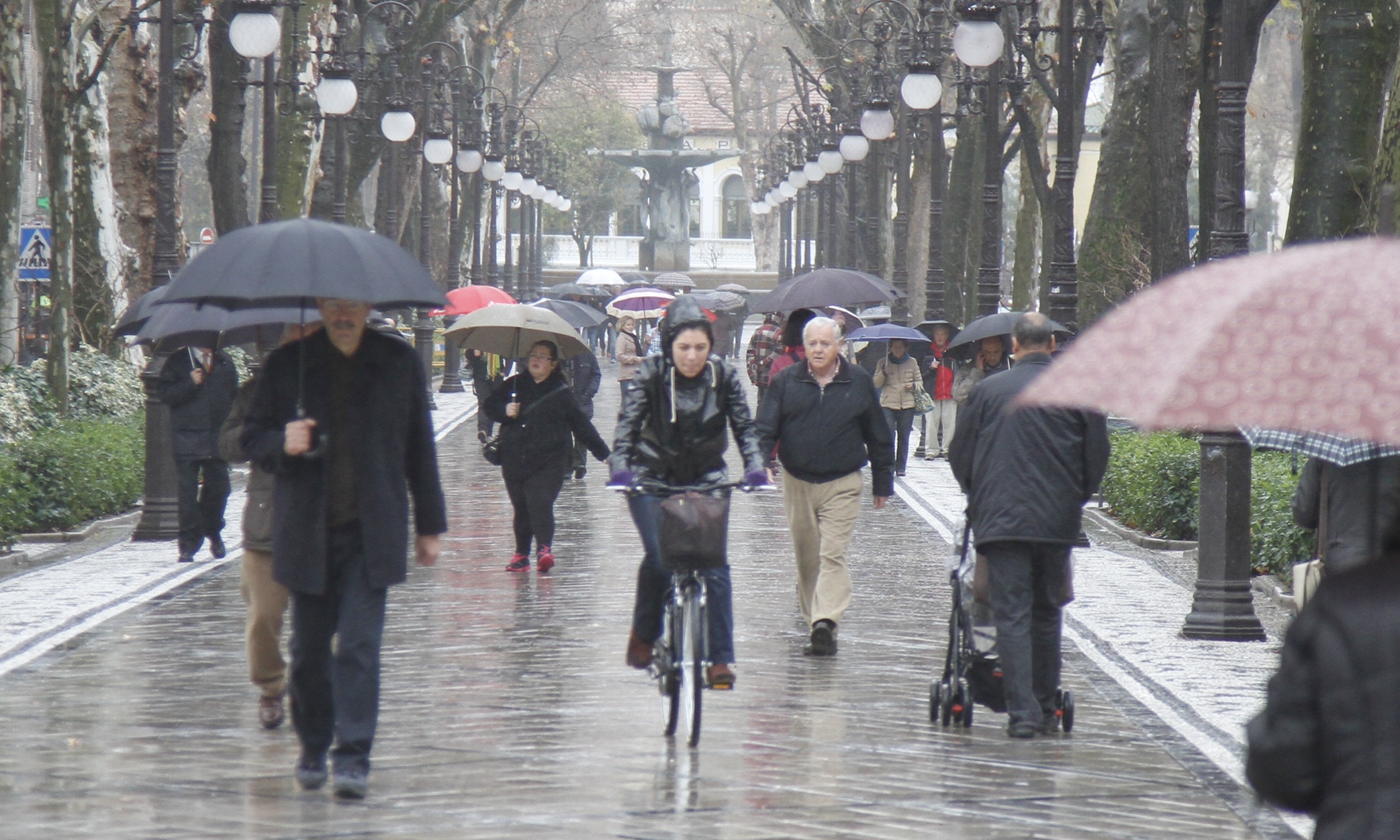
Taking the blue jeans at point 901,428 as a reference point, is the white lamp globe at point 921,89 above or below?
above

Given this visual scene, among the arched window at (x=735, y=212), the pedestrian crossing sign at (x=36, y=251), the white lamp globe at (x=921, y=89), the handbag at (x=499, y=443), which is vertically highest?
the arched window at (x=735, y=212)

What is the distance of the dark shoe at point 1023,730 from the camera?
25.2 ft

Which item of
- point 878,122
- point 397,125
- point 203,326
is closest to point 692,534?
point 203,326

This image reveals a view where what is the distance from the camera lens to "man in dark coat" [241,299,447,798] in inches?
248

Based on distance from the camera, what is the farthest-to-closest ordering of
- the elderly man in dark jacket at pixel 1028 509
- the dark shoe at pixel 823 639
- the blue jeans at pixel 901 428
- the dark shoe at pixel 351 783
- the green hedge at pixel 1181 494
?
1. the blue jeans at pixel 901 428
2. the green hedge at pixel 1181 494
3. the dark shoe at pixel 823 639
4. the elderly man in dark jacket at pixel 1028 509
5. the dark shoe at pixel 351 783

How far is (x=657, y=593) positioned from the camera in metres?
7.85

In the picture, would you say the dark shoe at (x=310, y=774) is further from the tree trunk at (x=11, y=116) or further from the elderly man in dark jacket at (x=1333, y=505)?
the tree trunk at (x=11, y=116)

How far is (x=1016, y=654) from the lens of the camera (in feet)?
24.9

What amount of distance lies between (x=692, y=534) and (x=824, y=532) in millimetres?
2414

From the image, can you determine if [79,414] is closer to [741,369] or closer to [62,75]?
[62,75]

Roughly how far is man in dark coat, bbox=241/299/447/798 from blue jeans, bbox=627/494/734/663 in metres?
1.42

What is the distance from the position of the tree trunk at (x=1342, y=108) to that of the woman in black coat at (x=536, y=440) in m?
5.61

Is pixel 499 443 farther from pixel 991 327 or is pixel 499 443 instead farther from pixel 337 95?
pixel 337 95

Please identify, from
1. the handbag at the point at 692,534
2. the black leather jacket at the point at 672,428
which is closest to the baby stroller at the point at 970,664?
the black leather jacket at the point at 672,428
